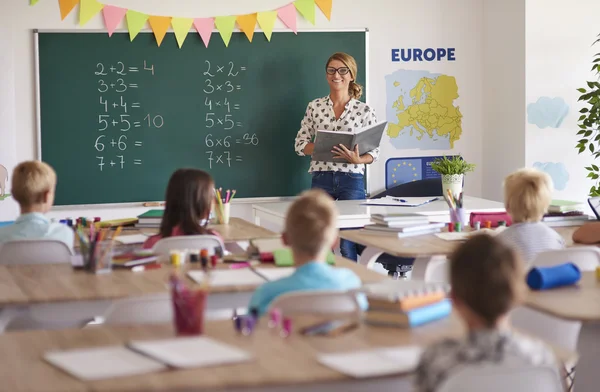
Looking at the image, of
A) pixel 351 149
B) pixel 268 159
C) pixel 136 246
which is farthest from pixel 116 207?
pixel 136 246

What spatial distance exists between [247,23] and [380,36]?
1062mm

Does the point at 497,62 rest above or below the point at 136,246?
above

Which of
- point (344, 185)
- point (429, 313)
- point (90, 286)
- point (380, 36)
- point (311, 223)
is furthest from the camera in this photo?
point (380, 36)

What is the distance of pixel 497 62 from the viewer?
688 centimetres

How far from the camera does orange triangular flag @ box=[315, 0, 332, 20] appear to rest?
661 cm

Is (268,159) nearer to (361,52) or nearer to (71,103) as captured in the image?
(361,52)

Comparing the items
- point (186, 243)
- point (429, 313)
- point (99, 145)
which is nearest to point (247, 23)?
point (99, 145)

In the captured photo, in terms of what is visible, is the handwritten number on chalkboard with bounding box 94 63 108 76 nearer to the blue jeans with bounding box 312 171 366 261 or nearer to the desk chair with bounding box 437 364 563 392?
the blue jeans with bounding box 312 171 366 261

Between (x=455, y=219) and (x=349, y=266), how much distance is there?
132 cm

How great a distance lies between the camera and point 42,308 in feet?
8.96

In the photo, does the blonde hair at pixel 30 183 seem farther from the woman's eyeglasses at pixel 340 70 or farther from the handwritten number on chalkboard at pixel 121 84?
the woman's eyeglasses at pixel 340 70

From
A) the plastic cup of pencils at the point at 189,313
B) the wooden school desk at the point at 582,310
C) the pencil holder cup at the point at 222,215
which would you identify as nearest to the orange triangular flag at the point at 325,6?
the pencil holder cup at the point at 222,215

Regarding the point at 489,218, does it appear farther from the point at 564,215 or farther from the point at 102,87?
the point at 102,87

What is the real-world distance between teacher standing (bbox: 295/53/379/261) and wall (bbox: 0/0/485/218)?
0.47 meters
